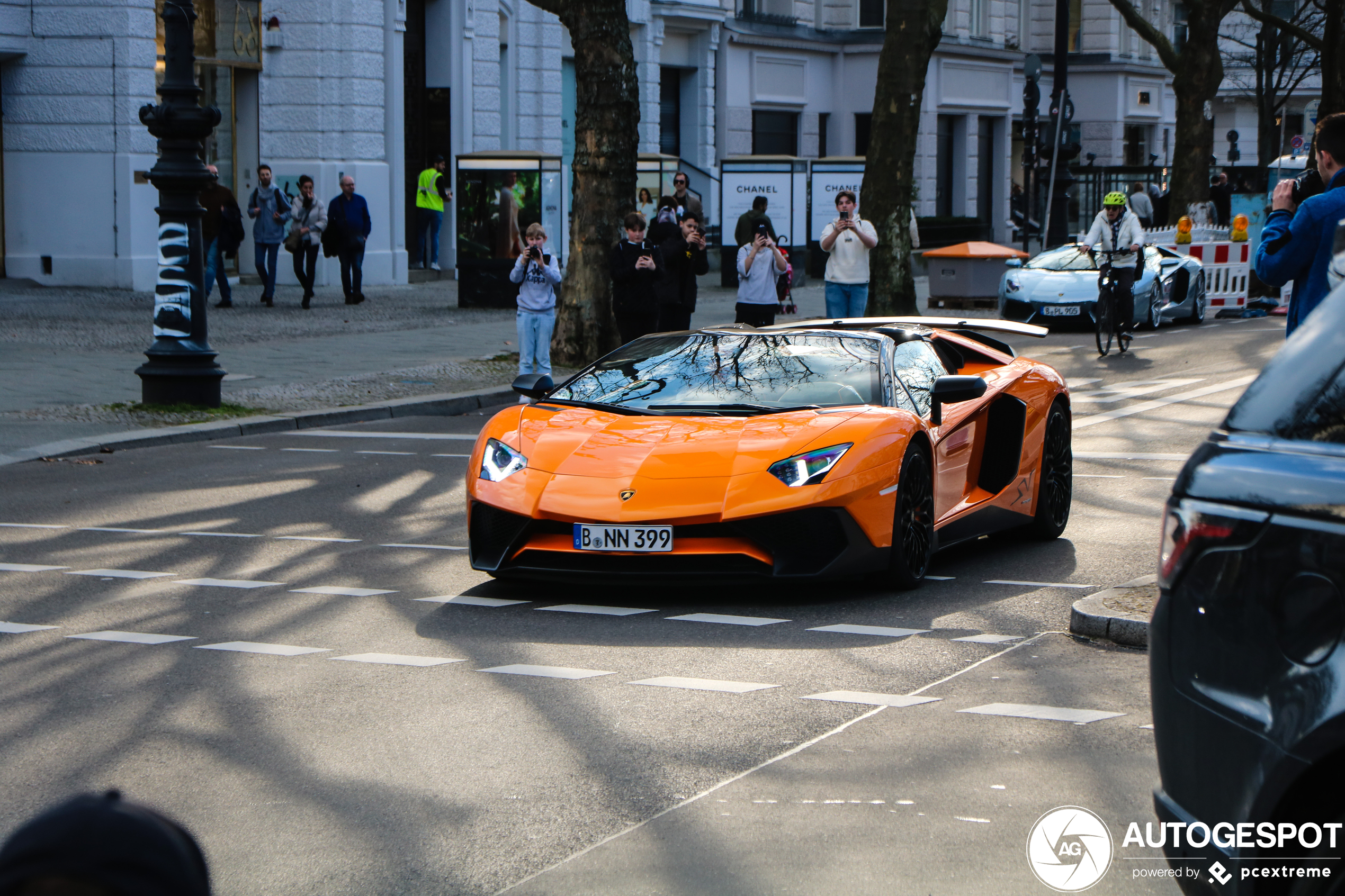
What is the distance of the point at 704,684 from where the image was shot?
6172 mm

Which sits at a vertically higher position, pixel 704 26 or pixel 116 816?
pixel 704 26

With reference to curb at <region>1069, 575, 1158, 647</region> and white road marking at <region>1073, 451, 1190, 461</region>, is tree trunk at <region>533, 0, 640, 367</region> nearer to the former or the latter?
white road marking at <region>1073, 451, 1190, 461</region>

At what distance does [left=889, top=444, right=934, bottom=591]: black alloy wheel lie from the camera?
25.6ft

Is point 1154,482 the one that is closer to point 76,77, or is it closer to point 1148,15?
point 76,77

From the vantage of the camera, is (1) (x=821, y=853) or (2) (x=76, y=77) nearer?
(1) (x=821, y=853)

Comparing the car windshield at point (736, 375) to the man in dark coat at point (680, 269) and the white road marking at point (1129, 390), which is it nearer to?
the white road marking at point (1129, 390)

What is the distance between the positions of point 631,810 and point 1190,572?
197 cm

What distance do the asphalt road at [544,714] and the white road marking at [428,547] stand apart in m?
0.03

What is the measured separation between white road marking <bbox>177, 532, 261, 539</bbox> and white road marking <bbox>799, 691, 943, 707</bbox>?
4.46 meters

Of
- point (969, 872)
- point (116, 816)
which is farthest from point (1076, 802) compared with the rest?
point (116, 816)

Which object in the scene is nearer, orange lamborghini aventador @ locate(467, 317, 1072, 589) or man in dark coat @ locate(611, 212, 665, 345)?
orange lamborghini aventador @ locate(467, 317, 1072, 589)

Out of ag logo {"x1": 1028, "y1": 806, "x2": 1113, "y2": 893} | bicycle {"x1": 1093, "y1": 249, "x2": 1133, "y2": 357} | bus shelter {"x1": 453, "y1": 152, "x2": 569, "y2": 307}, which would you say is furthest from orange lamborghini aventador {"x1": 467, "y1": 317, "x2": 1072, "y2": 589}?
bus shelter {"x1": 453, "y1": 152, "x2": 569, "y2": 307}

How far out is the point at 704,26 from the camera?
42531 millimetres

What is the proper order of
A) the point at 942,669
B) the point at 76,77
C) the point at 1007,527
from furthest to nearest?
the point at 76,77 → the point at 1007,527 → the point at 942,669
